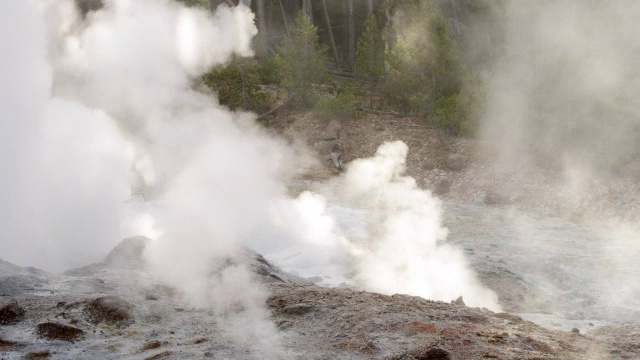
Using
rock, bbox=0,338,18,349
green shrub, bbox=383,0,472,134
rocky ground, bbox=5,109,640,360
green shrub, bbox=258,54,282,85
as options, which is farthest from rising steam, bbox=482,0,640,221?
rock, bbox=0,338,18,349

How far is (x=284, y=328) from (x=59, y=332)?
246cm

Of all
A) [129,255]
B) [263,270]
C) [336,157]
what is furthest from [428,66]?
[129,255]

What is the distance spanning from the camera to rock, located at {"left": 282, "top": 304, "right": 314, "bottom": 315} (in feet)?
23.6

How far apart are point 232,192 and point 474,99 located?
900cm

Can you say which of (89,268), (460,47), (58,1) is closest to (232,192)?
(89,268)

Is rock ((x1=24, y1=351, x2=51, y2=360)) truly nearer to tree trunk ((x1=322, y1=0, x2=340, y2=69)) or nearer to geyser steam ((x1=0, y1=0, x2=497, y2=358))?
geyser steam ((x1=0, y1=0, x2=497, y2=358))

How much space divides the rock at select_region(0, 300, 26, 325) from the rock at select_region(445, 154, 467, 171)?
14.8m

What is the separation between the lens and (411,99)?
20.9m

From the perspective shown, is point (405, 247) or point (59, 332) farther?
point (405, 247)

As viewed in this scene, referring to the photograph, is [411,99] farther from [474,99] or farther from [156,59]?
[156,59]

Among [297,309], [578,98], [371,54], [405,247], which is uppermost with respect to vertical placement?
[371,54]

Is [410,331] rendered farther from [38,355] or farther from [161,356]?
[38,355]

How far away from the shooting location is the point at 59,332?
6508mm

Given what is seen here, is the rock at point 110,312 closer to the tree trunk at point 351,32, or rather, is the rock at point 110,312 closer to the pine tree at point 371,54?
the pine tree at point 371,54
